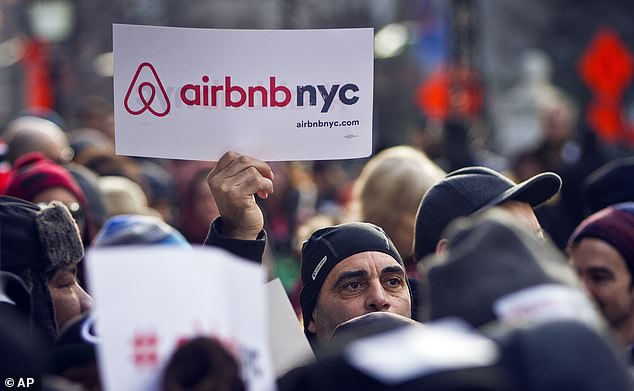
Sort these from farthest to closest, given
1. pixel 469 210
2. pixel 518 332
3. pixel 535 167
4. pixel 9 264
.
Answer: pixel 535 167, pixel 469 210, pixel 9 264, pixel 518 332

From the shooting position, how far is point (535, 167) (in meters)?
11.9

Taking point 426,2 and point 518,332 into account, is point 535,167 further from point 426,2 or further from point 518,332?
point 426,2

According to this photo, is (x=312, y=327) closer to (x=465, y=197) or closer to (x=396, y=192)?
(x=465, y=197)

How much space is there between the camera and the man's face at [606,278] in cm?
549

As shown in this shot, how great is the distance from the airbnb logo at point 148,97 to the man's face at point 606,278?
1.78 meters

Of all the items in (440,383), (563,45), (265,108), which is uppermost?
(563,45)

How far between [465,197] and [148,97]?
1207 mm

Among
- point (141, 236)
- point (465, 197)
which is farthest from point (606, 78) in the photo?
point (141, 236)

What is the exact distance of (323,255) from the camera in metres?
5.31

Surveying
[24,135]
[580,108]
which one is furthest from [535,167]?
[580,108]

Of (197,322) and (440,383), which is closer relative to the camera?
(440,383)

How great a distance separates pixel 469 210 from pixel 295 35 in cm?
94

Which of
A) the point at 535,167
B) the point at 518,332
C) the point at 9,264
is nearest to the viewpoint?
the point at 518,332

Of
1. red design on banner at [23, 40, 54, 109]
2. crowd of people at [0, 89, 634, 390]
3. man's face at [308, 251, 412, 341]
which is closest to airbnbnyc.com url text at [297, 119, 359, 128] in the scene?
crowd of people at [0, 89, 634, 390]
